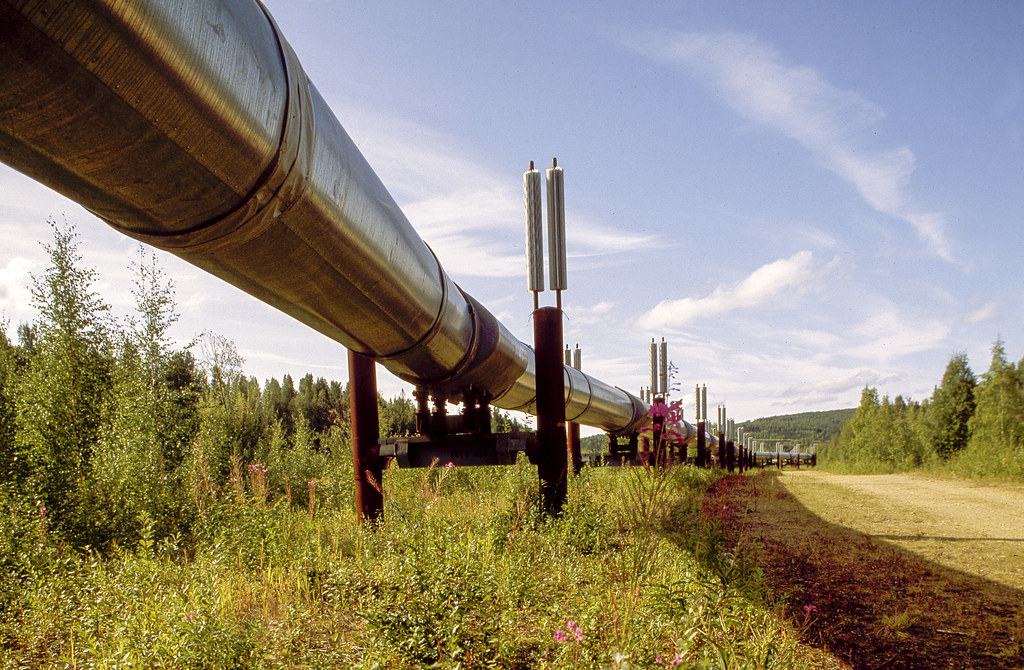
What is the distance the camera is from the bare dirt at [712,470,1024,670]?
298cm

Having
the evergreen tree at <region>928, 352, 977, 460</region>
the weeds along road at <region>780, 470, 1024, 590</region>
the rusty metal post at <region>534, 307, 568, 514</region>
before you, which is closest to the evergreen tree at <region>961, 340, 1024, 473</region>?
the evergreen tree at <region>928, 352, 977, 460</region>

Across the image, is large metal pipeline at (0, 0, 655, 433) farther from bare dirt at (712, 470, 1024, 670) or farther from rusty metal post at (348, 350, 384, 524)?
bare dirt at (712, 470, 1024, 670)

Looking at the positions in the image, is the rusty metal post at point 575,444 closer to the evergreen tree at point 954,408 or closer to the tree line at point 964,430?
the tree line at point 964,430

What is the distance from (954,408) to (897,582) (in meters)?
45.7

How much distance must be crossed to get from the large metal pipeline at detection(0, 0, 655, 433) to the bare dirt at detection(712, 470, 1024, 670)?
10.2 ft

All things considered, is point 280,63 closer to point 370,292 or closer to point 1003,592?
point 370,292

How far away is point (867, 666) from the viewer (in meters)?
2.73

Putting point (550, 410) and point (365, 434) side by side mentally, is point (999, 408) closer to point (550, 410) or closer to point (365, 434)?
point (550, 410)

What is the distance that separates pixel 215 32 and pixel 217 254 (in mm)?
812

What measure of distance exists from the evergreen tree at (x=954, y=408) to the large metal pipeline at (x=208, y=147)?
46.2 meters

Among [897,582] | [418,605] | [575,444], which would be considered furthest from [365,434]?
[575,444]

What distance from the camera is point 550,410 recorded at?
17.9ft

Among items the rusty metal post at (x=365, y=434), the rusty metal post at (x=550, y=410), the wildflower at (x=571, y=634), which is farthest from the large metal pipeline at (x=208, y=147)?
the rusty metal post at (x=550, y=410)

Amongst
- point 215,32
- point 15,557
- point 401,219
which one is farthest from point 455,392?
point 215,32
